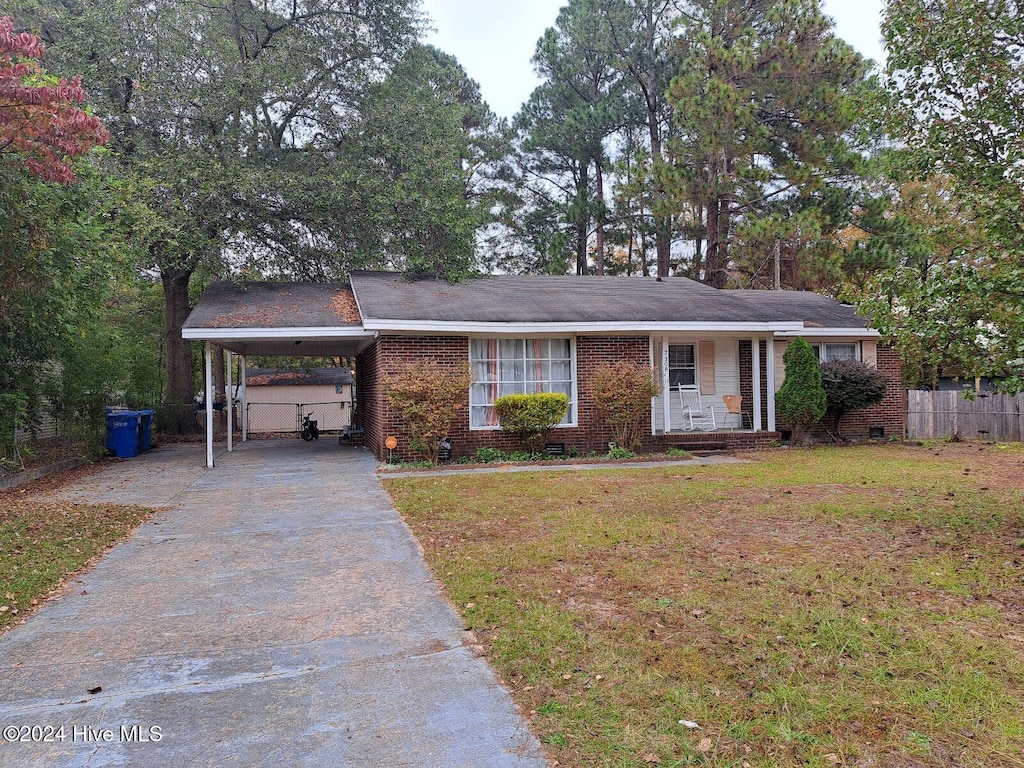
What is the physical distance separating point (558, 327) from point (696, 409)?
165 inches

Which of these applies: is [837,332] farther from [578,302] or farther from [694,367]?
[578,302]

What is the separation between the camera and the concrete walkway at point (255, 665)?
9.33ft

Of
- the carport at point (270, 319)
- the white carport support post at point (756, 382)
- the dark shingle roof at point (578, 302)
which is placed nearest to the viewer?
the carport at point (270, 319)

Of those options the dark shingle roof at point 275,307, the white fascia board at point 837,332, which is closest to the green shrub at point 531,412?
the dark shingle roof at point 275,307

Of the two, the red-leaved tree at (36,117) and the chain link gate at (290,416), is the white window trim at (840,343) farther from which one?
the chain link gate at (290,416)

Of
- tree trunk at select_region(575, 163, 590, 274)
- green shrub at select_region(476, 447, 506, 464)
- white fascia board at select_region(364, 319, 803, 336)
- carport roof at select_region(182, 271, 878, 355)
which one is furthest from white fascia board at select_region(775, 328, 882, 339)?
tree trunk at select_region(575, 163, 590, 274)

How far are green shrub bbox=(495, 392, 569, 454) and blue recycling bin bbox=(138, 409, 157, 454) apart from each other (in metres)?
8.53

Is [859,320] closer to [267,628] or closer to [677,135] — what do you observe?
[677,135]

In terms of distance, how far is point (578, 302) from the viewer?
47.5 ft

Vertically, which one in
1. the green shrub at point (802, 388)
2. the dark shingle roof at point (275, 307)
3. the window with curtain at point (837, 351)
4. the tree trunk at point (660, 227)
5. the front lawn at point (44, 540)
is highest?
the tree trunk at point (660, 227)

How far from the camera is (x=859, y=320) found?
627 inches

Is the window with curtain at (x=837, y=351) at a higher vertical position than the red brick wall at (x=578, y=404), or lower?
higher

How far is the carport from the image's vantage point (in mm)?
12289

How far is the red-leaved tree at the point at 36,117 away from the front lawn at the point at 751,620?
5.91m
